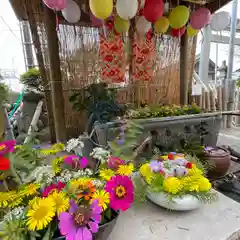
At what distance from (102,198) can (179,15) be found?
2393mm

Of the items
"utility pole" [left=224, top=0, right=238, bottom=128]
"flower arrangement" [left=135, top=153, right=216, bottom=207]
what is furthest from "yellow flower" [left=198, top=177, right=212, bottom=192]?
"utility pole" [left=224, top=0, right=238, bottom=128]

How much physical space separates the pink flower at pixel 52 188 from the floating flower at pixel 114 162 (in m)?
0.17

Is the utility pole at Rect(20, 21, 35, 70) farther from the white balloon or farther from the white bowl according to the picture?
the white bowl

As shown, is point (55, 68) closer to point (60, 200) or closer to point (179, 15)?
point (179, 15)

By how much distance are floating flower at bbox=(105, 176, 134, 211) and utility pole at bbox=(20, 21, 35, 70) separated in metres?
2.81

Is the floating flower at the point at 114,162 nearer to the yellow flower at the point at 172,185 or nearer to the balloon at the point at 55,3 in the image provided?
the yellow flower at the point at 172,185

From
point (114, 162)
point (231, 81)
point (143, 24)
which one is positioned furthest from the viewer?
point (231, 81)

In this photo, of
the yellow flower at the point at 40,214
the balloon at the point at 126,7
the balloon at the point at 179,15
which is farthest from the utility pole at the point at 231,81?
the yellow flower at the point at 40,214

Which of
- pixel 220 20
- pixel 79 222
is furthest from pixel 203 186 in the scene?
pixel 220 20

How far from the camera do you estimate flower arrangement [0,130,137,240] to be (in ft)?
1.47

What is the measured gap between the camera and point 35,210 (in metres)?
0.47

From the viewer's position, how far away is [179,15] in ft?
7.29

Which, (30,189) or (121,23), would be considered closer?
(30,189)

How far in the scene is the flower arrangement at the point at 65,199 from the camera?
17.6 inches
